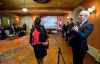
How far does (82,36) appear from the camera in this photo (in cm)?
348

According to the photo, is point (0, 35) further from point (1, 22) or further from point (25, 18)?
point (25, 18)

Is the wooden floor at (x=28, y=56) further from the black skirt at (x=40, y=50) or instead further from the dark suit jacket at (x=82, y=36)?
the dark suit jacket at (x=82, y=36)

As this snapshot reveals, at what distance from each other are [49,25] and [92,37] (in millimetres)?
20360

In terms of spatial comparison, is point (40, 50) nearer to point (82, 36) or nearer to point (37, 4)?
point (82, 36)

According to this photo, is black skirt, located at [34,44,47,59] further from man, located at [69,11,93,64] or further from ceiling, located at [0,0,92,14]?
ceiling, located at [0,0,92,14]

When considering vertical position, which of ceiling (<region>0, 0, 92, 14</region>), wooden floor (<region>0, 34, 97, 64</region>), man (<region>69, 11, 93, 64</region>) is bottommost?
wooden floor (<region>0, 34, 97, 64</region>)

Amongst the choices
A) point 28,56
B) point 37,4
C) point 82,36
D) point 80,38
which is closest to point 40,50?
point 80,38

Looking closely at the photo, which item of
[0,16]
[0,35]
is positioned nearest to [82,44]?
[0,35]

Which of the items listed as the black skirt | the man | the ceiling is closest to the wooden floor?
the black skirt

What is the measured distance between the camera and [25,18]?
27156mm

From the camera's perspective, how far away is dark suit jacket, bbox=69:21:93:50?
11.5 feet

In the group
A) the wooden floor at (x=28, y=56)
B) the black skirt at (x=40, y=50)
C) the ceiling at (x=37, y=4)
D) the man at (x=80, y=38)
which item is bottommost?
the wooden floor at (x=28, y=56)

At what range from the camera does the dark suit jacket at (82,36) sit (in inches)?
138

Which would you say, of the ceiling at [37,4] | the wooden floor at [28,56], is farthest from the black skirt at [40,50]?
the ceiling at [37,4]
